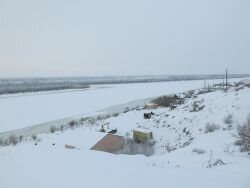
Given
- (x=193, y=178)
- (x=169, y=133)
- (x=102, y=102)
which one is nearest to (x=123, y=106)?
(x=102, y=102)

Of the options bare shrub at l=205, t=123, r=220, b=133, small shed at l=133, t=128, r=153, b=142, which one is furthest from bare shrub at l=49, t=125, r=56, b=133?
bare shrub at l=205, t=123, r=220, b=133

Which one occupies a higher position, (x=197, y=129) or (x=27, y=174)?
(x=27, y=174)

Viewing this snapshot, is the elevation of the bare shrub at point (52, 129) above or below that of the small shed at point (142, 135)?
below

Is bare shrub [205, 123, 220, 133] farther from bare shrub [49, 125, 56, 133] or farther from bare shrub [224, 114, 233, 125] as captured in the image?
bare shrub [49, 125, 56, 133]

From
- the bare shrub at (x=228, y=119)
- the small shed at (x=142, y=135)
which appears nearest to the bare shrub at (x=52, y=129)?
the small shed at (x=142, y=135)

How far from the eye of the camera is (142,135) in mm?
24500

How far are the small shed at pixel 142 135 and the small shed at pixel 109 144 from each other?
2.21 m

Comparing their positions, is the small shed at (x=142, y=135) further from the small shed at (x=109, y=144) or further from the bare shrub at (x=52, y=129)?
the bare shrub at (x=52, y=129)

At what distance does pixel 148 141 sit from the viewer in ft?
78.2

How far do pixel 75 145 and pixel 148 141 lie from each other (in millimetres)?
7218

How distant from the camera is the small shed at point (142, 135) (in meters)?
24.1

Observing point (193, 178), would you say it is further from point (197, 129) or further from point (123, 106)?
point (123, 106)

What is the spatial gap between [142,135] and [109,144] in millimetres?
4428

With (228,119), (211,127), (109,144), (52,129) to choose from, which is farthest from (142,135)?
(52,129)
